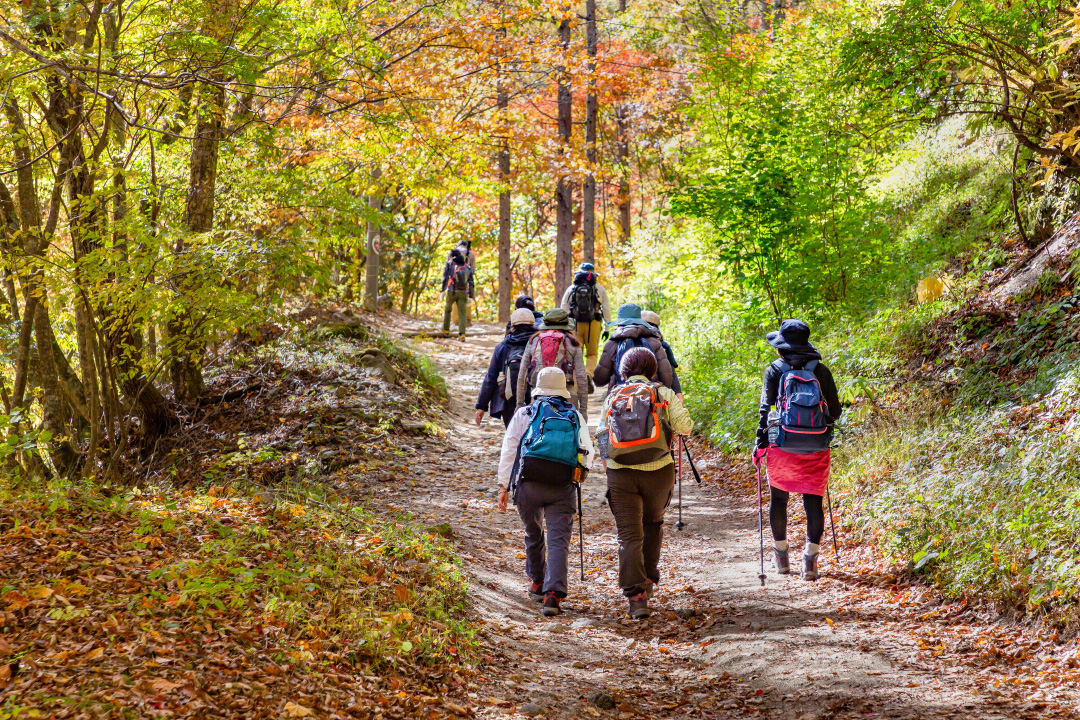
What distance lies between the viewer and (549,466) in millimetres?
5914

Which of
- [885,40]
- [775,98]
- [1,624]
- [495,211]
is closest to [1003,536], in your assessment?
[885,40]

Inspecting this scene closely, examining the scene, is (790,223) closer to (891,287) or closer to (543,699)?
(891,287)

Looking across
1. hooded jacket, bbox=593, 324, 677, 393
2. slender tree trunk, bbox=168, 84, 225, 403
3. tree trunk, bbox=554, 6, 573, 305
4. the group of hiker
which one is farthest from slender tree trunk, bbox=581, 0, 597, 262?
the group of hiker

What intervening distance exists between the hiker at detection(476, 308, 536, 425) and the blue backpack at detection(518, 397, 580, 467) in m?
2.24

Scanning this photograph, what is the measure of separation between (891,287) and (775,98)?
11.1 feet

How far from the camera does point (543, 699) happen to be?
4.48 m

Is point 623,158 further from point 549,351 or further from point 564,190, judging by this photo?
point 549,351

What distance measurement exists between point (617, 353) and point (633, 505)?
7.04ft

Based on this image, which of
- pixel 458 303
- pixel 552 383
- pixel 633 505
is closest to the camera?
pixel 633 505

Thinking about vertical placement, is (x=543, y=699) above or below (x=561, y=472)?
below

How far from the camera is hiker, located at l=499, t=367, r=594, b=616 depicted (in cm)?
590

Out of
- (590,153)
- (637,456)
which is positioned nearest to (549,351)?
(637,456)

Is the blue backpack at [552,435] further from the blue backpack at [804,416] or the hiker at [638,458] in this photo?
the blue backpack at [804,416]

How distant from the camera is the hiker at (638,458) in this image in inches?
231
